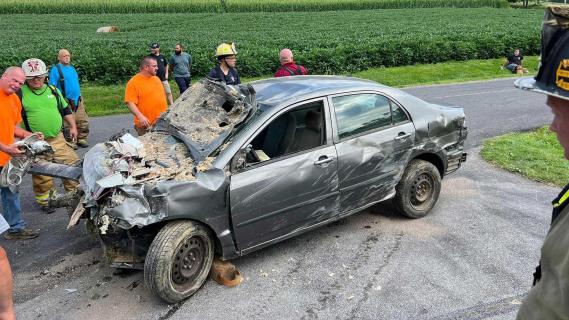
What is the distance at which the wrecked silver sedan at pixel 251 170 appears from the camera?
400cm

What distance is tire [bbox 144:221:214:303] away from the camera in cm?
394

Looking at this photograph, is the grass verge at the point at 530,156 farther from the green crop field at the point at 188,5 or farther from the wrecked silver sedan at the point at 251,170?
the green crop field at the point at 188,5

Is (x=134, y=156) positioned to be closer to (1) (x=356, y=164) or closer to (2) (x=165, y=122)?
(2) (x=165, y=122)

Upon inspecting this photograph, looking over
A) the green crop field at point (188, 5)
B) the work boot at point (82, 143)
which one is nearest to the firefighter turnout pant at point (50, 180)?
the work boot at point (82, 143)

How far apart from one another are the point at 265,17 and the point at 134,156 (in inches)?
Answer: 1588

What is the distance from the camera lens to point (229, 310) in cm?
401

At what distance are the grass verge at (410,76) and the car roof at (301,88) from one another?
8599mm

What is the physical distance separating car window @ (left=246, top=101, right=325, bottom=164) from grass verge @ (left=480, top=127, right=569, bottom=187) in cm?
390

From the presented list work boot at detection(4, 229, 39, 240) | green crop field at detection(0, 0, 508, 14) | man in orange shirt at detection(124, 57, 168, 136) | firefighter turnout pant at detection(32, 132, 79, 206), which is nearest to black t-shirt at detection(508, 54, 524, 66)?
man in orange shirt at detection(124, 57, 168, 136)

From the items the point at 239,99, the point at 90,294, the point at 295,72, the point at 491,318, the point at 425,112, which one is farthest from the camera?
the point at 295,72

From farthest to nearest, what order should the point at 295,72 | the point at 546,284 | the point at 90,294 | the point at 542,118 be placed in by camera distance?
the point at 542,118 → the point at 295,72 → the point at 90,294 → the point at 546,284

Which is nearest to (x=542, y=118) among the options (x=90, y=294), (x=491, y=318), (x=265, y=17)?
(x=491, y=318)

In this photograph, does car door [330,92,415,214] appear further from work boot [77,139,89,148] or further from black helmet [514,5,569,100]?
work boot [77,139,89,148]

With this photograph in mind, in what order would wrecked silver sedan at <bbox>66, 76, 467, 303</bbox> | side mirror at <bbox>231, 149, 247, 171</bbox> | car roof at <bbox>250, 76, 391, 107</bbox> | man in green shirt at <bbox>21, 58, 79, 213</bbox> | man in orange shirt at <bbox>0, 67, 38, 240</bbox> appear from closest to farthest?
wrecked silver sedan at <bbox>66, 76, 467, 303</bbox>, side mirror at <bbox>231, 149, 247, 171</bbox>, car roof at <bbox>250, 76, 391, 107</bbox>, man in orange shirt at <bbox>0, 67, 38, 240</bbox>, man in green shirt at <bbox>21, 58, 79, 213</bbox>
